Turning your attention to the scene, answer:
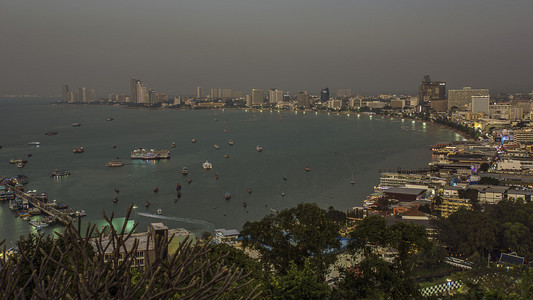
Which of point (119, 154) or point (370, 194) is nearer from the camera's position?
point (370, 194)

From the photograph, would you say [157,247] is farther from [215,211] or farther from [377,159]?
[377,159]

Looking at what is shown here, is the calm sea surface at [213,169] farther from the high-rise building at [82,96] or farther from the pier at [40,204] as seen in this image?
the high-rise building at [82,96]

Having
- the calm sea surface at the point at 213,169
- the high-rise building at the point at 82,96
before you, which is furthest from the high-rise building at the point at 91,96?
the calm sea surface at the point at 213,169

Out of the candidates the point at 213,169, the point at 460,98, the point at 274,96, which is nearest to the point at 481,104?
the point at 460,98

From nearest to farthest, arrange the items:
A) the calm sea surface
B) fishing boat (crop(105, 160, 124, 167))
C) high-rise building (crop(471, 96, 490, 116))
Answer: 1. the calm sea surface
2. fishing boat (crop(105, 160, 124, 167))
3. high-rise building (crop(471, 96, 490, 116))

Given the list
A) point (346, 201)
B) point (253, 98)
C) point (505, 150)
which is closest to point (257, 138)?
point (505, 150)

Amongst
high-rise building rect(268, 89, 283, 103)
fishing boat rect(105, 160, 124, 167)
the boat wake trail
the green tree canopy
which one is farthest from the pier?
high-rise building rect(268, 89, 283, 103)

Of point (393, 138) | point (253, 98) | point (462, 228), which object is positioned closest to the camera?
point (462, 228)

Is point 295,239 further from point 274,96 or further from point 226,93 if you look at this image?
point 226,93

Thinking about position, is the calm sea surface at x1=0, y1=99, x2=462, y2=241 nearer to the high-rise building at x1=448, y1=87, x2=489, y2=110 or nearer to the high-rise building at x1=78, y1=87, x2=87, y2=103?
the high-rise building at x1=448, y1=87, x2=489, y2=110
